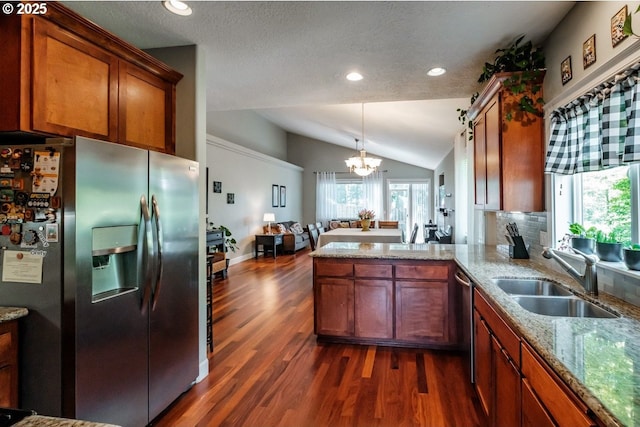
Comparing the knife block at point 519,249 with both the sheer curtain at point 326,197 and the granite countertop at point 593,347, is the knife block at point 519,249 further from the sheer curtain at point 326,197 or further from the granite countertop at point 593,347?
the sheer curtain at point 326,197

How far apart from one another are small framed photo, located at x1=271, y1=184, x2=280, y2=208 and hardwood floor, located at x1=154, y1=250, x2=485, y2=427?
632 cm

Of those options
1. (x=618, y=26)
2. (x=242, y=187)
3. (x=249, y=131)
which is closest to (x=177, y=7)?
(x=618, y=26)

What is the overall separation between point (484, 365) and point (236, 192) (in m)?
6.76

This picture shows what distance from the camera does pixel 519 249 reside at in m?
2.77

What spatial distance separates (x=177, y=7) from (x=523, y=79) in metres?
2.32

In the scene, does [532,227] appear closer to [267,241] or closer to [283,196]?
[267,241]

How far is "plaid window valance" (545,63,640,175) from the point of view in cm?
147

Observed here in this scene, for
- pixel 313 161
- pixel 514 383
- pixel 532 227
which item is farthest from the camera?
pixel 313 161

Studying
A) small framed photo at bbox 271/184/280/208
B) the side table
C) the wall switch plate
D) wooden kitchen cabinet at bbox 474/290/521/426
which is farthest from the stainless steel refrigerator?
small framed photo at bbox 271/184/280/208

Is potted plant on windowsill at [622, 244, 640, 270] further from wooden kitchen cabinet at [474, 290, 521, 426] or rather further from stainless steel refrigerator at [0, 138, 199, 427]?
stainless steel refrigerator at [0, 138, 199, 427]

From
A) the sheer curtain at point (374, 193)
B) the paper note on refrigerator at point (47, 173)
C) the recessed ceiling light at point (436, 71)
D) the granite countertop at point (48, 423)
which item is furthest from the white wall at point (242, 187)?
the granite countertop at point (48, 423)

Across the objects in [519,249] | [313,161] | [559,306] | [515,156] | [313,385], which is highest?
[313,161]

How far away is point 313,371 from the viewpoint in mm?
2719

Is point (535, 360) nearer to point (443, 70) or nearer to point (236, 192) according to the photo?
point (443, 70)
